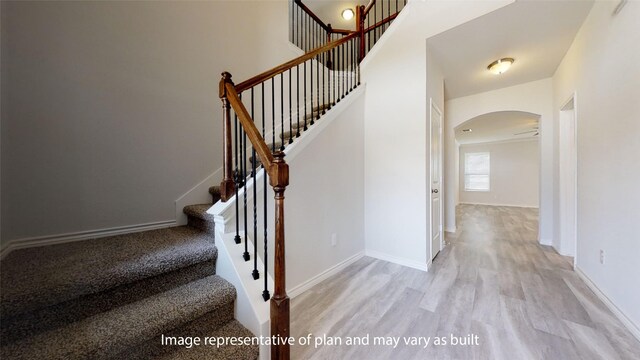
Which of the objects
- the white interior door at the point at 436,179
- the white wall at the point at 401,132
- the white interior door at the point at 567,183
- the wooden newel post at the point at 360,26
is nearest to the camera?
the white wall at the point at 401,132

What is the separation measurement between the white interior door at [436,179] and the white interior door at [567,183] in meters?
1.56

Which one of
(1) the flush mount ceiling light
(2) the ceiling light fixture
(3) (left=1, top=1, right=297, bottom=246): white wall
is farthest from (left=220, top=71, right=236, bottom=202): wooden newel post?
(2) the ceiling light fixture

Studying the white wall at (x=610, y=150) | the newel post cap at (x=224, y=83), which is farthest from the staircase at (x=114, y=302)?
the white wall at (x=610, y=150)

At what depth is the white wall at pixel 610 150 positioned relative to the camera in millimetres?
1519

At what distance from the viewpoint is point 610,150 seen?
1780 millimetres

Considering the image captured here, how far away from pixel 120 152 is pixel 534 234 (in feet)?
20.2

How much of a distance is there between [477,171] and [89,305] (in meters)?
10.7

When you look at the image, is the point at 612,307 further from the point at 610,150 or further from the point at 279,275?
the point at 279,275

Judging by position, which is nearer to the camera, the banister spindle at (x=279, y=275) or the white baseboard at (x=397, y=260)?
the banister spindle at (x=279, y=275)

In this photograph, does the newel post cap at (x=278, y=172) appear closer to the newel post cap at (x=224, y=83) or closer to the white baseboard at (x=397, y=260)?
the newel post cap at (x=224, y=83)

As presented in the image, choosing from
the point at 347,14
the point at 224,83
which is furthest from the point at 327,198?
the point at 347,14

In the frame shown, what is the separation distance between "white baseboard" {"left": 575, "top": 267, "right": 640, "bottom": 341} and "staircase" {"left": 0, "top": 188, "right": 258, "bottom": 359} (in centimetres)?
249

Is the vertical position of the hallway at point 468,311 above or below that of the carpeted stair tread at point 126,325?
below

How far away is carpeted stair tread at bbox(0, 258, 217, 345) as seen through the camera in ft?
2.96
